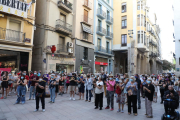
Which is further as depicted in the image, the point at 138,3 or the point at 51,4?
the point at 138,3

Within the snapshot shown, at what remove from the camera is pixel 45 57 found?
56.3 ft

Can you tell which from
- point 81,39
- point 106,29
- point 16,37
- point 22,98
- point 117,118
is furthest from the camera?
point 106,29

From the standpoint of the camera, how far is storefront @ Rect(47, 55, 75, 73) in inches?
689

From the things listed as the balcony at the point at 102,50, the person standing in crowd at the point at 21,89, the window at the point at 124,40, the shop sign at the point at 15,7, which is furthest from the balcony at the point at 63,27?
the window at the point at 124,40

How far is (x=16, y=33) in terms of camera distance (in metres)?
15.1

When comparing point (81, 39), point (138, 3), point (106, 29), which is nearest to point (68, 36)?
point (81, 39)

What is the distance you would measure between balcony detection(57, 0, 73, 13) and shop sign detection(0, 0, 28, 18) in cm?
451

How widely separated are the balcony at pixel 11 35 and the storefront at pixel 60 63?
12.6 ft

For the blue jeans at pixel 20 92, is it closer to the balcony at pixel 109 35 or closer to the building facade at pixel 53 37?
the building facade at pixel 53 37

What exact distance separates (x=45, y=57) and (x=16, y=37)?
12.6 feet

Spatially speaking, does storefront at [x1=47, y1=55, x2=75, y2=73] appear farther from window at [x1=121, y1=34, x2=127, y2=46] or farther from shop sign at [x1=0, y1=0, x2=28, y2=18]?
window at [x1=121, y1=34, x2=127, y2=46]

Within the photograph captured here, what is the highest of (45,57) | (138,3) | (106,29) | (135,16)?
→ (138,3)

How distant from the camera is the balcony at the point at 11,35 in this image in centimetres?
1391

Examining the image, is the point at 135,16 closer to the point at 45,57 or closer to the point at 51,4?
the point at 51,4
